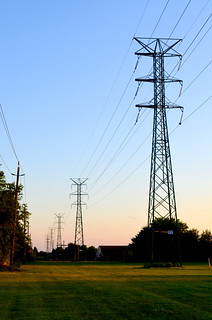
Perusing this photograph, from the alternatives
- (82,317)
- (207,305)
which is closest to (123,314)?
(82,317)

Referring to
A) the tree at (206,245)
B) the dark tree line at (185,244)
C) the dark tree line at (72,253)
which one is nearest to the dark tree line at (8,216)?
the dark tree line at (185,244)

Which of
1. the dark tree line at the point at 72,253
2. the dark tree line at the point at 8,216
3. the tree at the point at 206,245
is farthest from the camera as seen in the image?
the dark tree line at the point at 72,253

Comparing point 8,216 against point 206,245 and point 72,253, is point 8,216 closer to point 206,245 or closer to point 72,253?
point 206,245

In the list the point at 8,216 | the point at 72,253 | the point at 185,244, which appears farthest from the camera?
the point at 72,253

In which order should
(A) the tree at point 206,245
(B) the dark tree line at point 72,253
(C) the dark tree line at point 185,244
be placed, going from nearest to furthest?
(C) the dark tree line at point 185,244, (A) the tree at point 206,245, (B) the dark tree line at point 72,253

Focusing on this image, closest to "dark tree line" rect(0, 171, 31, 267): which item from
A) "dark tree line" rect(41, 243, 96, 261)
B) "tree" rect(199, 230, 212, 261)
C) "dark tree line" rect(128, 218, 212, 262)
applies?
"dark tree line" rect(128, 218, 212, 262)

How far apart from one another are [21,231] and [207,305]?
5615 cm

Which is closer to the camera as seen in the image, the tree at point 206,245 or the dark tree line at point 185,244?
the dark tree line at point 185,244

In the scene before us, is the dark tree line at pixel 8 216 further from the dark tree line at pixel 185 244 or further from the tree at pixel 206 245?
the tree at pixel 206 245

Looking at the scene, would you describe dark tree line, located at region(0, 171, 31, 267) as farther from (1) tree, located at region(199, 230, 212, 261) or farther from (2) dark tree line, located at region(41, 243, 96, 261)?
(2) dark tree line, located at region(41, 243, 96, 261)

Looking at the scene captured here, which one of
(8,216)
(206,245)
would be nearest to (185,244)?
(206,245)

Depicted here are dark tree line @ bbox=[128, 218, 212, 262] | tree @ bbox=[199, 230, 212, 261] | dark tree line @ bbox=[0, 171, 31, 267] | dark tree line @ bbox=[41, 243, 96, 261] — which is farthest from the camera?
dark tree line @ bbox=[41, 243, 96, 261]

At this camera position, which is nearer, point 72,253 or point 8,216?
point 8,216

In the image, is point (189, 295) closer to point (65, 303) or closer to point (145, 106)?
point (65, 303)
